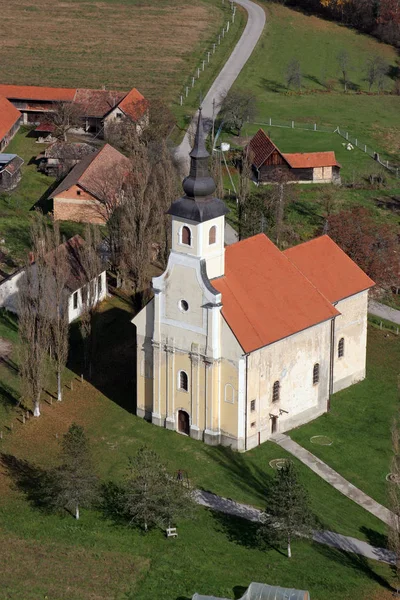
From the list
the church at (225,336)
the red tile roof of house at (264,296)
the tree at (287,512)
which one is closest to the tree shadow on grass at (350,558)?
the tree at (287,512)

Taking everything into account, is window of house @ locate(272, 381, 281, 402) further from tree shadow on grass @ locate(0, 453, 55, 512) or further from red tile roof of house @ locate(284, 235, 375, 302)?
tree shadow on grass @ locate(0, 453, 55, 512)

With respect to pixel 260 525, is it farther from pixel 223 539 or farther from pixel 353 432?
pixel 353 432

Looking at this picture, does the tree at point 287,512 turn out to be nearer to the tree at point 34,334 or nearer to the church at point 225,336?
the church at point 225,336

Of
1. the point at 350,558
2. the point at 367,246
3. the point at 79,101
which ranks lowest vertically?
the point at 350,558

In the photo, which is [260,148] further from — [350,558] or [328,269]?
[350,558]

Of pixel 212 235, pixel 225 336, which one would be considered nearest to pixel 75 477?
pixel 225 336

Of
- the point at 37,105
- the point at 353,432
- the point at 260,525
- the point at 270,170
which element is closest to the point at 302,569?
the point at 260,525
